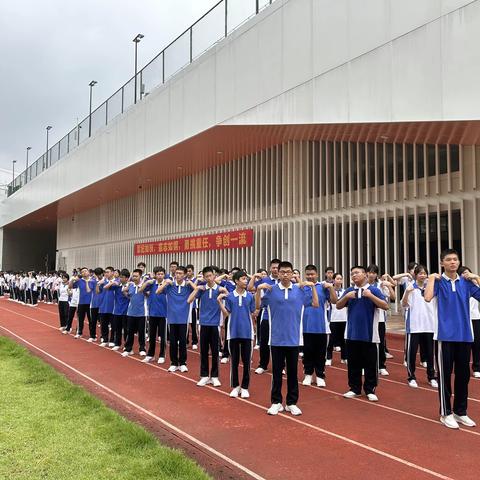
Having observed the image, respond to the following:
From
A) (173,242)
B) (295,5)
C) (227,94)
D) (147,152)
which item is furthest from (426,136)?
(173,242)

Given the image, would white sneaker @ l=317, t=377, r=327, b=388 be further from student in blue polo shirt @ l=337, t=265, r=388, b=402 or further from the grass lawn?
the grass lawn

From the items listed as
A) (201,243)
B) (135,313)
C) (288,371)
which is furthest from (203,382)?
(201,243)

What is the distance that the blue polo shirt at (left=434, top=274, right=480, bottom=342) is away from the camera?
16.5 feet

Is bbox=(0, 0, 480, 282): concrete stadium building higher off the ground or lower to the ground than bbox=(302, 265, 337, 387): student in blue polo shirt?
higher

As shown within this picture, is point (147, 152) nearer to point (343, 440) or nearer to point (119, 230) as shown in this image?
point (119, 230)

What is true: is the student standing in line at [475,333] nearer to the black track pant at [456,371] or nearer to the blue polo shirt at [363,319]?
the blue polo shirt at [363,319]

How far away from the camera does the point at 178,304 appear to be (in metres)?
7.68

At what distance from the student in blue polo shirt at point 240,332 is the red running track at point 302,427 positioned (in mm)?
234

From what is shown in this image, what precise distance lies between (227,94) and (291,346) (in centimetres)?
921

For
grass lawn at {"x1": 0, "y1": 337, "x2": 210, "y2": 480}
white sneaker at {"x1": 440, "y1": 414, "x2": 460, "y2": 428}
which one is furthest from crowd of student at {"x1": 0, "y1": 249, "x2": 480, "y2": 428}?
grass lawn at {"x1": 0, "y1": 337, "x2": 210, "y2": 480}

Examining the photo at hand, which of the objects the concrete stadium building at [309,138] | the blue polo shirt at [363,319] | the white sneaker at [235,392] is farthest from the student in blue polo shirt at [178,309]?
the concrete stadium building at [309,138]

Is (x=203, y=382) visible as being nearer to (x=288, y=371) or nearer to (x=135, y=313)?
(x=288, y=371)

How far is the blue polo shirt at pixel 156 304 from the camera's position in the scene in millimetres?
8641

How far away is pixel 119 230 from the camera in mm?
25344
